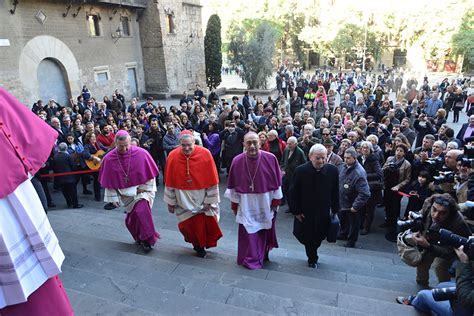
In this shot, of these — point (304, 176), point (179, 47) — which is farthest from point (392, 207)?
point (179, 47)

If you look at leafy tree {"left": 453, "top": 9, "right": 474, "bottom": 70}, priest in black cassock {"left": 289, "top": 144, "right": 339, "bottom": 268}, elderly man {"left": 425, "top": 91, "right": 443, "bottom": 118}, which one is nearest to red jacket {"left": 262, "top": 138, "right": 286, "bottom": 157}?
priest in black cassock {"left": 289, "top": 144, "right": 339, "bottom": 268}

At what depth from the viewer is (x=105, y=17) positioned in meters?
19.5

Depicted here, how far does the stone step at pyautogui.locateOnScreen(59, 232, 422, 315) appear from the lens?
3667 millimetres

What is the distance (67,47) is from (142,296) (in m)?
16.8

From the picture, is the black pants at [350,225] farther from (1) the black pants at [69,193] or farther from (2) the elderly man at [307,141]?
(1) the black pants at [69,193]

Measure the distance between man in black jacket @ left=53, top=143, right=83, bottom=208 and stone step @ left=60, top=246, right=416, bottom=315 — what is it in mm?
3083

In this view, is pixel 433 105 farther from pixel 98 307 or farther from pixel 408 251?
pixel 98 307

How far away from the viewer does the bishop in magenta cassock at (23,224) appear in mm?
1771

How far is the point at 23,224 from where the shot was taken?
182 cm

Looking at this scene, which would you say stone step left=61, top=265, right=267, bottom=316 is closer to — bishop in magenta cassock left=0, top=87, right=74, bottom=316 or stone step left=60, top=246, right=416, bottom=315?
stone step left=60, top=246, right=416, bottom=315

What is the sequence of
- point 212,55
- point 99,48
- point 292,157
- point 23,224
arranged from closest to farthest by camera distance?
point 23,224 < point 292,157 < point 99,48 < point 212,55

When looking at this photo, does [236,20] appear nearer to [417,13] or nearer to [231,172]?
[417,13]

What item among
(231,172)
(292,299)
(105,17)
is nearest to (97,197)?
(231,172)

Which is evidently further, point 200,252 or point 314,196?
point 200,252
